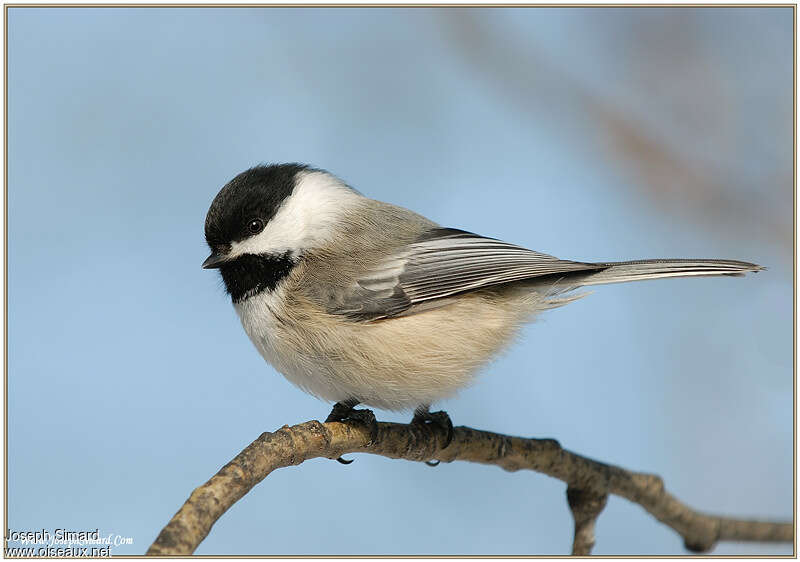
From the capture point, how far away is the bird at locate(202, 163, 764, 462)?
227 cm

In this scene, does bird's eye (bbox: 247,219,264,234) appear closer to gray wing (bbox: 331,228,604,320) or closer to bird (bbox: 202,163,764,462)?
bird (bbox: 202,163,764,462)

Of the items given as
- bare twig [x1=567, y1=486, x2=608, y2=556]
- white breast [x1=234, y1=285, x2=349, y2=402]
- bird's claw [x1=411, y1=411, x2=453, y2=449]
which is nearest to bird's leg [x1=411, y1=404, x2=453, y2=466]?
bird's claw [x1=411, y1=411, x2=453, y2=449]

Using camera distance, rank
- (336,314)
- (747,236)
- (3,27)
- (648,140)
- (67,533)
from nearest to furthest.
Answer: (67,533) → (336,314) → (3,27) → (747,236) → (648,140)

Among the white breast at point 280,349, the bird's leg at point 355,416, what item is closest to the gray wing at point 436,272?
the white breast at point 280,349

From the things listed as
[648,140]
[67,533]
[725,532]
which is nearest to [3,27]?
[67,533]

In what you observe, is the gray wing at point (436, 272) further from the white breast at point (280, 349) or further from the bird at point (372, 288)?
the white breast at point (280, 349)

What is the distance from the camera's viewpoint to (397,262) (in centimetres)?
241

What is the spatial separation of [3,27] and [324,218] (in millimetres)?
1391

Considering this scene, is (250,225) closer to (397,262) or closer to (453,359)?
(397,262)

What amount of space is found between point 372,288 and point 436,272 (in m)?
0.22

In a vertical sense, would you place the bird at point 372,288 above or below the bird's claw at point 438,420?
above

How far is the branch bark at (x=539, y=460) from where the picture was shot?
5.69 ft

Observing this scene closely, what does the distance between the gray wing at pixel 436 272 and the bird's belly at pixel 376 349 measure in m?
0.05

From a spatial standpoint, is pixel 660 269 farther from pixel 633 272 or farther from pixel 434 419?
pixel 434 419
